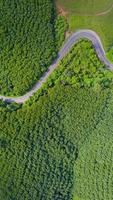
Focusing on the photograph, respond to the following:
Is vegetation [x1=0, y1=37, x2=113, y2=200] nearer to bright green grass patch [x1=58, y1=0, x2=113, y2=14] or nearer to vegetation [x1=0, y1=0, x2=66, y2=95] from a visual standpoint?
vegetation [x1=0, y1=0, x2=66, y2=95]

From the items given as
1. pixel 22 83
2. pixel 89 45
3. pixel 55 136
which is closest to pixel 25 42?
pixel 22 83

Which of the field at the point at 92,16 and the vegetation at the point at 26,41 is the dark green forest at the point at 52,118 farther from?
the field at the point at 92,16

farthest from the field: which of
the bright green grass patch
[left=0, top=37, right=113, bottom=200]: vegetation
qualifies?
[left=0, top=37, right=113, bottom=200]: vegetation

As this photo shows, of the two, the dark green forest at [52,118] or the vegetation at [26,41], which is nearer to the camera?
the vegetation at [26,41]

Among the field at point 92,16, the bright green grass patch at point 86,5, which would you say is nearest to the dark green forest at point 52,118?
the field at point 92,16

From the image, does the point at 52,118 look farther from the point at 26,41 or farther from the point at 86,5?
the point at 86,5

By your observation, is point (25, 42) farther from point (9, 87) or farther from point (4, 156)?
point (4, 156)
